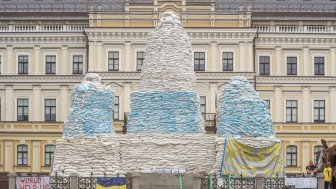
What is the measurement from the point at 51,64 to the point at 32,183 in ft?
110

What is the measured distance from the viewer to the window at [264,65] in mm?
69562

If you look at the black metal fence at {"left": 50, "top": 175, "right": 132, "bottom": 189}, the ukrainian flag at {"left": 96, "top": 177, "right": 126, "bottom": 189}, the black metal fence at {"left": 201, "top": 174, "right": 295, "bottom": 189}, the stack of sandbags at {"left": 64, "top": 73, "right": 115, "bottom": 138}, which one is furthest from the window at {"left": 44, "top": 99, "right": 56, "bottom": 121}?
the ukrainian flag at {"left": 96, "top": 177, "right": 126, "bottom": 189}

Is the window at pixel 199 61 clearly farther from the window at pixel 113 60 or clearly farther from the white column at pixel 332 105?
the white column at pixel 332 105

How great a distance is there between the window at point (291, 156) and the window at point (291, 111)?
204 cm

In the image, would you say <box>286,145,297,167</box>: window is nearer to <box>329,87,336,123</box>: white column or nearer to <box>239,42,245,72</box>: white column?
<box>329,87,336,123</box>: white column

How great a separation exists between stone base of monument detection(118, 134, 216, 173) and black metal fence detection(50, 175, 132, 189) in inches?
196

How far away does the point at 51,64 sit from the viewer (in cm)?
6962

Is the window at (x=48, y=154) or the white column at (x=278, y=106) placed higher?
the white column at (x=278, y=106)

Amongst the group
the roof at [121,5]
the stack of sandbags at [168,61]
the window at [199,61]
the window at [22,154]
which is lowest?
the window at [22,154]

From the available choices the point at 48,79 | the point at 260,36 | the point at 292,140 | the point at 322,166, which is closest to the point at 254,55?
the point at 260,36

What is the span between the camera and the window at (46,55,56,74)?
6962 cm

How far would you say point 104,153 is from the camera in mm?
40500

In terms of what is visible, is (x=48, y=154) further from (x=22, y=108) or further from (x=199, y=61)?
(x=199, y=61)

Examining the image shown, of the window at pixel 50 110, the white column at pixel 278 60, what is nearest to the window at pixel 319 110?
the white column at pixel 278 60
